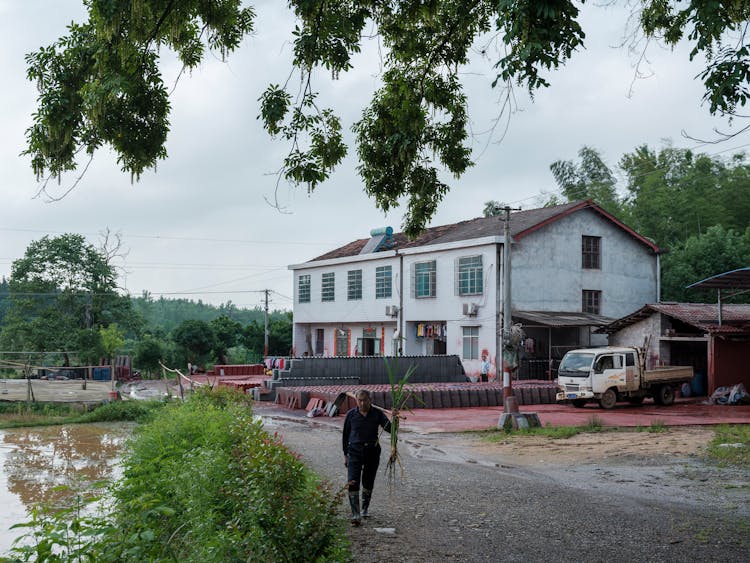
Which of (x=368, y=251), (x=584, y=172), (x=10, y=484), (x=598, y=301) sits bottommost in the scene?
(x=10, y=484)

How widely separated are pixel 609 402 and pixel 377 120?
17.1m

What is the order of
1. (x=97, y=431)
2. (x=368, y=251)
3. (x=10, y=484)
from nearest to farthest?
(x=10, y=484)
(x=97, y=431)
(x=368, y=251)

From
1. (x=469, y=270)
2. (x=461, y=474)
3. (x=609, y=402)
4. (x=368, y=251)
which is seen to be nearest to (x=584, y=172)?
(x=368, y=251)

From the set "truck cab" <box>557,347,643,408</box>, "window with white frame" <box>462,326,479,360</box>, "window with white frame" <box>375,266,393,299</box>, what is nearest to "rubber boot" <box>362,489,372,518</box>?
"truck cab" <box>557,347,643,408</box>

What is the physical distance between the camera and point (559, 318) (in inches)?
1256

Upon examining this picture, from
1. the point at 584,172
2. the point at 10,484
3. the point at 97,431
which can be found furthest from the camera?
the point at 584,172

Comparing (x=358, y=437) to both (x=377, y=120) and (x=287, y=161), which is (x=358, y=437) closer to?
(x=287, y=161)

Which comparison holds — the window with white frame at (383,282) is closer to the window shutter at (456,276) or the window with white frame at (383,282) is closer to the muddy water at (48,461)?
the window shutter at (456,276)

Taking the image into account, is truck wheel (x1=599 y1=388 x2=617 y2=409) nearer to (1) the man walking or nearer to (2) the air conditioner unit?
(2) the air conditioner unit

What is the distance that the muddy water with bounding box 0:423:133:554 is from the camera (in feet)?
46.8

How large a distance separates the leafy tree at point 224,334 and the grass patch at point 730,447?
36.4 m

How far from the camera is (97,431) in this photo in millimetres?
23484

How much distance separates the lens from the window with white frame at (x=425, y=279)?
3562 centimetres

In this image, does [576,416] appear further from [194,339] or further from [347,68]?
[194,339]
